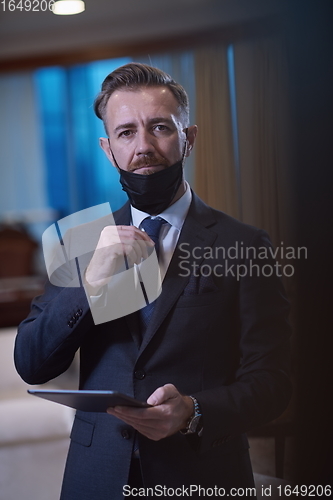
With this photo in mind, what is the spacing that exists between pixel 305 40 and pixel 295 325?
1.77 ft

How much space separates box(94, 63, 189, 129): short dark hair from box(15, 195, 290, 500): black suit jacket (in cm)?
25

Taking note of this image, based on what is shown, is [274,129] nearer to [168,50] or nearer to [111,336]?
[168,50]

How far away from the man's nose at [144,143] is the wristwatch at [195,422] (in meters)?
0.43

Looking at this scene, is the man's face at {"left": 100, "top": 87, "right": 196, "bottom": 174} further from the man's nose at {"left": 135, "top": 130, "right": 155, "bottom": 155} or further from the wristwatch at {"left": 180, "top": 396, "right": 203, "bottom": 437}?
the wristwatch at {"left": 180, "top": 396, "right": 203, "bottom": 437}

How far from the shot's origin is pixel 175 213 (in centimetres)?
108

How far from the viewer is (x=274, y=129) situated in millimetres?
1177

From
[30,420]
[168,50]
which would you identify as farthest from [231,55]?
[30,420]

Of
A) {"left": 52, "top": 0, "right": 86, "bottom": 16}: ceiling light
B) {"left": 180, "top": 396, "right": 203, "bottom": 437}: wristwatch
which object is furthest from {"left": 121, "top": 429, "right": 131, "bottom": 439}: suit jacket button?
{"left": 52, "top": 0, "right": 86, "bottom": 16}: ceiling light

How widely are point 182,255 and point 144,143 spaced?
0.71 ft

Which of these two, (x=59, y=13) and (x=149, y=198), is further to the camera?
(x=59, y=13)

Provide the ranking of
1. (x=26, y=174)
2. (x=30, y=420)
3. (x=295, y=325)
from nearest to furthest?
(x=295, y=325)
(x=30, y=420)
(x=26, y=174)

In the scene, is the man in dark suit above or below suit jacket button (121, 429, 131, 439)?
above

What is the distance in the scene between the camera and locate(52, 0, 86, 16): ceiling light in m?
1.22

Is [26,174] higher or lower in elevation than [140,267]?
higher
